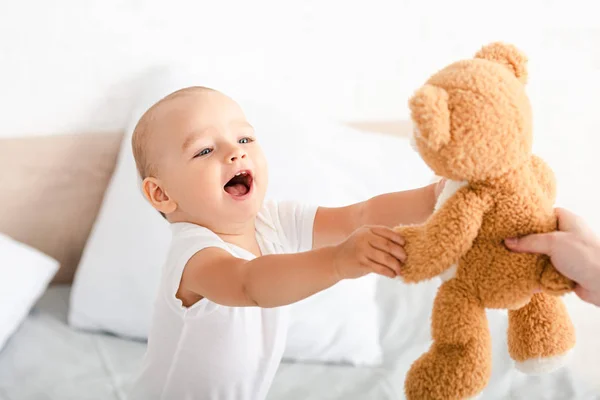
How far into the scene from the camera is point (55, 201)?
1626 millimetres

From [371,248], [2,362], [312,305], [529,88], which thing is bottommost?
[2,362]

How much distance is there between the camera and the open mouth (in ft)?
3.15

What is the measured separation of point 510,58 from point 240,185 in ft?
1.32

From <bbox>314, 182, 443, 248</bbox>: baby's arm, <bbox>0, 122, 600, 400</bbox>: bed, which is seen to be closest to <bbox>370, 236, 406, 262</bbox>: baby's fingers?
<bbox>314, 182, 443, 248</bbox>: baby's arm

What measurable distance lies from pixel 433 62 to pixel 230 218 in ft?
3.50

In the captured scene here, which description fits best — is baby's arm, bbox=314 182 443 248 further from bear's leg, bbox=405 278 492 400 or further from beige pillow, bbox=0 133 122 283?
beige pillow, bbox=0 133 122 283

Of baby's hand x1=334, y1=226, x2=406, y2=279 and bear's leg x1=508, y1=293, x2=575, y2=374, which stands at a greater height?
baby's hand x1=334, y1=226, x2=406, y2=279

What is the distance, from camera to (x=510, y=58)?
0.73 metres

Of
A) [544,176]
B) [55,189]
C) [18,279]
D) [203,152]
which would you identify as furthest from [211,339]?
[55,189]

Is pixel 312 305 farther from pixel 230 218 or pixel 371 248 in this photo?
pixel 371 248

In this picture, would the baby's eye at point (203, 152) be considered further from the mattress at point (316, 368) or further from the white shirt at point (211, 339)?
the mattress at point (316, 368)

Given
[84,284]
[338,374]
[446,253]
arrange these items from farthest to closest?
[84,284]
[338,374]
[446,253]

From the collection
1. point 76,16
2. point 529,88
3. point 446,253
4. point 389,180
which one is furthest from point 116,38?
point 446,253

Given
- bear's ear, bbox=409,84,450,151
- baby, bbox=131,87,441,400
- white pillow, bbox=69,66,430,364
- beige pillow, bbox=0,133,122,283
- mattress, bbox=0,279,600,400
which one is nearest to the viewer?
bear's ear, bbox=409,84,450,151
